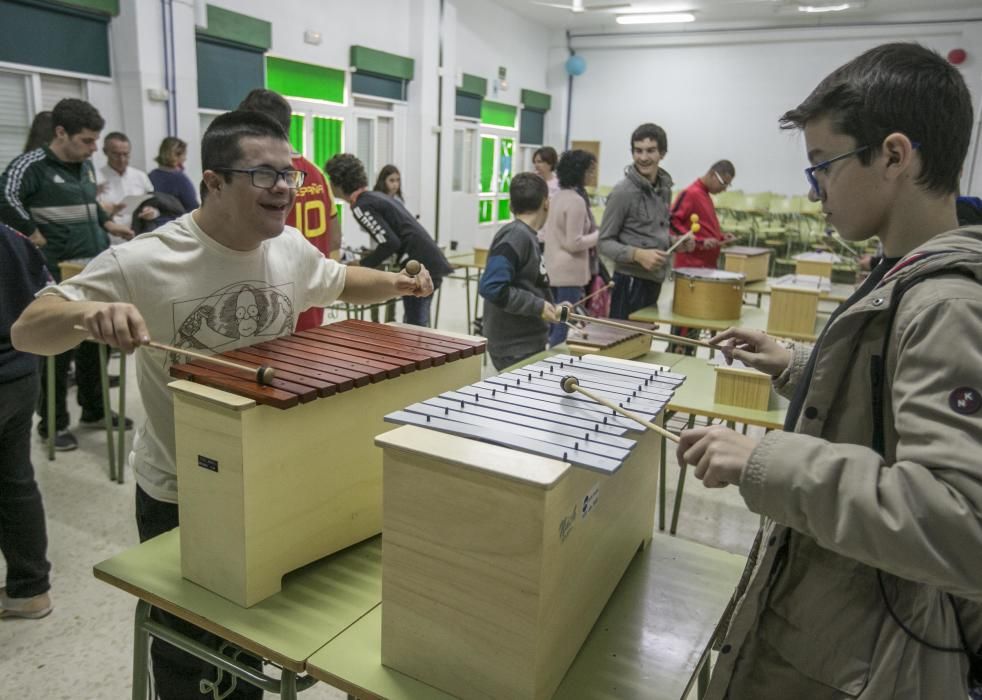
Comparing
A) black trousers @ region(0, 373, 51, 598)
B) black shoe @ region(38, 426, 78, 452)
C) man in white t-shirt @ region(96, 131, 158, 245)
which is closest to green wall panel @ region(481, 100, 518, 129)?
man in white t-shirt @ region(96, 131, 158, 245)

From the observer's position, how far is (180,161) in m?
6.23

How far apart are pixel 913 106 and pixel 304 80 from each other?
339 inches

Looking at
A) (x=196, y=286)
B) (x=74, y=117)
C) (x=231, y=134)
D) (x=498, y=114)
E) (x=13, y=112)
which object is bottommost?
(x=196, y=286)

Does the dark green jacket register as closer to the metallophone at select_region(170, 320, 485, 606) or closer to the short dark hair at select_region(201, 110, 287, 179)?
the short dark hair at select_region(201, 110, 287, 179)

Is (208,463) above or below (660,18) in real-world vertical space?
below

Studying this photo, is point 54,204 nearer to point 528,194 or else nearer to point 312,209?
point 312,209

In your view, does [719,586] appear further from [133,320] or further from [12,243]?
[12,243]

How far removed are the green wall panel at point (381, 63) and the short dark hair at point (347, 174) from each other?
15.0 feet

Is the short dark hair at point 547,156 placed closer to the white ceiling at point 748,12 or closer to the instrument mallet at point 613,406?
the white ceiling at point 748,12

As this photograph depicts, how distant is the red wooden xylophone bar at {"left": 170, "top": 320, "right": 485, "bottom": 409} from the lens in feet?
4.89

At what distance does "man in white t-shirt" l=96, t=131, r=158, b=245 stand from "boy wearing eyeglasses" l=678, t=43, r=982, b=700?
18.6ft

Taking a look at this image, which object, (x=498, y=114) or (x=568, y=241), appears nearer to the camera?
(x=568, y=241)

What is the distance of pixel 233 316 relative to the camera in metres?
1.87

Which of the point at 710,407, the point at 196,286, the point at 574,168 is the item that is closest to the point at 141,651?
the point at 196,286
